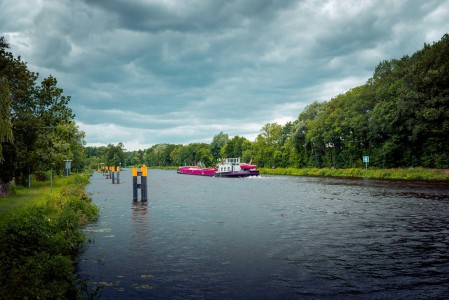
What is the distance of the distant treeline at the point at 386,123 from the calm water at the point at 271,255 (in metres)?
31.6

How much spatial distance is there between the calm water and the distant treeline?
3164cm

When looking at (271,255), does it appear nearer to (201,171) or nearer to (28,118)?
(28,118)

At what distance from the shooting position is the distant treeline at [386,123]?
1973 inches

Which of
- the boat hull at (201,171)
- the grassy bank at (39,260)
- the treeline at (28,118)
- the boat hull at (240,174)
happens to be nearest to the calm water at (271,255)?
the grassy bank at (39,260)

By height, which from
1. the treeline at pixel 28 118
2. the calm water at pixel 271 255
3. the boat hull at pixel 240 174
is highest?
the treeline at pixel 28 118

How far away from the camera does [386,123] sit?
57.8 m

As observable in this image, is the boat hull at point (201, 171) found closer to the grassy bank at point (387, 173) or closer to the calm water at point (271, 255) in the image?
the grassy bank at point (387, 173)

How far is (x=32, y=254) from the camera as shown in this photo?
10.1 m

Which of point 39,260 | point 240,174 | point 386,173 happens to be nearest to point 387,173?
point 386,173

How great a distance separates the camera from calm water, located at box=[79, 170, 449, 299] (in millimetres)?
9898

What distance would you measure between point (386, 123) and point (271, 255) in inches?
2001

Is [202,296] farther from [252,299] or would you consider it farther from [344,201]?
[344,201]

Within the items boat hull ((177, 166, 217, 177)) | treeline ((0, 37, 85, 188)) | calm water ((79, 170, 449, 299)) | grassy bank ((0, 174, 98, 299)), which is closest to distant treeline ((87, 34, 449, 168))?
boat hull ((177, 166, 217, 177))

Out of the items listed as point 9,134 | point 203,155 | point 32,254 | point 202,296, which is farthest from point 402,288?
point 203,155
